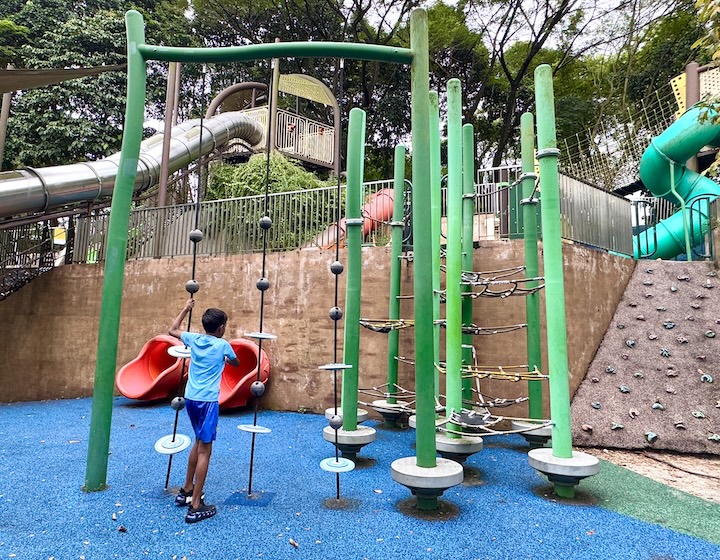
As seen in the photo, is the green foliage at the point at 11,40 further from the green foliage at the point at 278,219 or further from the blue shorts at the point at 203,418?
the blue shorts at the point at 203,418

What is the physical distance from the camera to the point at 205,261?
843 cm

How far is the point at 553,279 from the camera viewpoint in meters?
3.77

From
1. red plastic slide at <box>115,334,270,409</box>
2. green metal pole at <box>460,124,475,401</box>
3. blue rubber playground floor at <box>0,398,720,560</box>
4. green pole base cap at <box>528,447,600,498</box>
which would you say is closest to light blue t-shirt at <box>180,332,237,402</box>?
blue rubber playground floor at <box>0,398,720,560</box>

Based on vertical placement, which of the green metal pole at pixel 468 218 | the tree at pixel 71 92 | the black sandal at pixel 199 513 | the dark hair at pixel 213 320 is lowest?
the black sandal at pixel 199 513

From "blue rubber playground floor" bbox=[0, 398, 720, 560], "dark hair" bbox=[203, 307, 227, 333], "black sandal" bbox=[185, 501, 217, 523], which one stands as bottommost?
"blue rubber playground floor" bbox=[0, 398, 720, 560]

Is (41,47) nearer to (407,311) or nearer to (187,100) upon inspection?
(187,100)

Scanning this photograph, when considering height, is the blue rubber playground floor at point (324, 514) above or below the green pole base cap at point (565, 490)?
below

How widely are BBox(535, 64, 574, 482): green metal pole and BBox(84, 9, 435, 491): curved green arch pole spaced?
1.04m

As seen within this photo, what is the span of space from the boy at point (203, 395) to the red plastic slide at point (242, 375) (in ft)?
11.2

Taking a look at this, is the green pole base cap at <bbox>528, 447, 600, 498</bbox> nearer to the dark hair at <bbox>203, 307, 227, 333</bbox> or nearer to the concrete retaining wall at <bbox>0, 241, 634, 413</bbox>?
the concrete retaining wall at <bbox>0, 241, 634, 413</bbox>

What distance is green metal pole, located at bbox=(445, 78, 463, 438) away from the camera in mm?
4172

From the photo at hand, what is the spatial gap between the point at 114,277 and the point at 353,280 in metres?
2.07

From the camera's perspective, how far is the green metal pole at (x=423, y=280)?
11.2 ft

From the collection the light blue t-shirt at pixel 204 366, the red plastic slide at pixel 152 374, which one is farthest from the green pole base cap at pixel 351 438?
the red plastic slide at pixel 152 374
